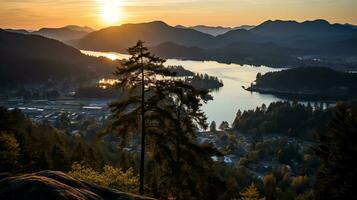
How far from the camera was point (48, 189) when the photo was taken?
10945 millimetres

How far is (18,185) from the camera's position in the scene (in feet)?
36.5

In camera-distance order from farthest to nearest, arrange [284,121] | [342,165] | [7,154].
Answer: [284,121] < [7,154] < [342,165]

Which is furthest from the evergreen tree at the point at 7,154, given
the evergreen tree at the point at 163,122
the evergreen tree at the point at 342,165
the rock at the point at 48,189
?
the evergreen tree at the point at 342,165

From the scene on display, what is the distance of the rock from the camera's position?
10.8 meters

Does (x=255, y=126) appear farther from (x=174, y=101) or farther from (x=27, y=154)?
(x=174, y=101)

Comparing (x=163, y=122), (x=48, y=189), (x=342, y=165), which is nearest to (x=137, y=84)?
(x=163, y=122)

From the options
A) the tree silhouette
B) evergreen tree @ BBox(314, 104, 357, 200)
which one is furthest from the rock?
evergreen tree @ BBox(314, 104, 357, 200)

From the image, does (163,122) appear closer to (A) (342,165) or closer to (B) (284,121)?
(A) (342,165)

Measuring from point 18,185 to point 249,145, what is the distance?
348ft

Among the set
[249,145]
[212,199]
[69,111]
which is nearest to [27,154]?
[212,199]

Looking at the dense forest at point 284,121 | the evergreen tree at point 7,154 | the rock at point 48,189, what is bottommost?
the dense forest at point 284,121

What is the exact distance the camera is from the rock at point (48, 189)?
10.8 meters

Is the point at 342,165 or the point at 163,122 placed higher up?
the point at 163,122

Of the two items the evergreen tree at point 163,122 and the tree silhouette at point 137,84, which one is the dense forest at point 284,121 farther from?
the tree silhouette at point 137,84
